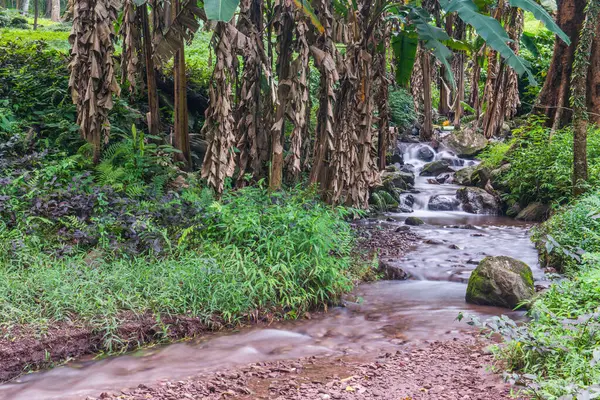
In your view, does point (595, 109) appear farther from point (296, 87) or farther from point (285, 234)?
point (285, 234)

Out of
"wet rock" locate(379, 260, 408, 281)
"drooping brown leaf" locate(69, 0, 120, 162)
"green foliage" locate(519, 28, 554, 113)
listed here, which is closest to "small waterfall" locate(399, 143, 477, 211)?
"green foliage" locate(519, 28, 554, 113)

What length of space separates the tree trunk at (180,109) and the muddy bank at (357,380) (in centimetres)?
537

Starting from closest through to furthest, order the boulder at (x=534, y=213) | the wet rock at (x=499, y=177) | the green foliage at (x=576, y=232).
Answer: the green foliage at (x=576, y=232) → the boulder at (x=534, y=213) → the wet rock at (x=499, y=177)

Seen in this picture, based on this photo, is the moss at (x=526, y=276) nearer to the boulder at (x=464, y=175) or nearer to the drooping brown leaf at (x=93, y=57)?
the drooping brown leaf at (x=93, y=57)

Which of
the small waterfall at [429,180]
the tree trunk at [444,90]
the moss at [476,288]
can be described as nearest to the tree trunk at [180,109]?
the moss at [476,288]

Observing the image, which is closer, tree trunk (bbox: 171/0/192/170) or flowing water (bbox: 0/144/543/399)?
flowing water (bbox: 0/144/543/399)

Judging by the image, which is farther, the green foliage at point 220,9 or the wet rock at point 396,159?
the wet rock at point 396,159

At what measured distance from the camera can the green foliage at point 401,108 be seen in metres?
A: 19.6

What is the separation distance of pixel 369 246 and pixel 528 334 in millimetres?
5316

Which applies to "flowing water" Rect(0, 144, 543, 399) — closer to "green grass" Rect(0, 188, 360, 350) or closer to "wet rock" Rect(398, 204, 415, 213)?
"green grass" Rect(0, 188, 360, 350)

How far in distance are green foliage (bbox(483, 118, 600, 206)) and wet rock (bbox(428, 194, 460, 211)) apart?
1.31 metres

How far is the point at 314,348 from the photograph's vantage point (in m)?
5.03

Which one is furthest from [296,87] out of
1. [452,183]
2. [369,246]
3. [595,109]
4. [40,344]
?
[452,183]

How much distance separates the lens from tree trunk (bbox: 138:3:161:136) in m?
9.08
